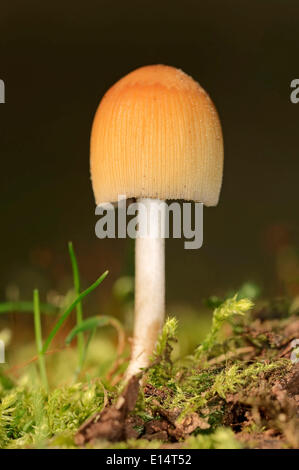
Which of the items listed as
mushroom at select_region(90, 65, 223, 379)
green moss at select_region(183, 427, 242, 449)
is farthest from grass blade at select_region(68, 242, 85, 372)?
green moss at select_region(183, 427, 242, 449)

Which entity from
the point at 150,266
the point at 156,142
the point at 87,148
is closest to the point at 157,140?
the point at 156,142

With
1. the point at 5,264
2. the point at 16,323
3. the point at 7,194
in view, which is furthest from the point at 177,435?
the point at 7,194

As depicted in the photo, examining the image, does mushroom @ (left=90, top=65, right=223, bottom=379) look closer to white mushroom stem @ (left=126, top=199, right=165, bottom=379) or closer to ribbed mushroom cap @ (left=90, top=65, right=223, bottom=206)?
ribbed mushroom cap @ (left=90, top=65, right=223, bottom=206)

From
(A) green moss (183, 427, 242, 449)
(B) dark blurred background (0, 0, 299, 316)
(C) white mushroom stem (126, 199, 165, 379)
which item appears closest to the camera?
(A) green moss (183, 427, 242, 449)

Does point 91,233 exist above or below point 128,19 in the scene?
below

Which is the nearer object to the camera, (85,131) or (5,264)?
(5,264)

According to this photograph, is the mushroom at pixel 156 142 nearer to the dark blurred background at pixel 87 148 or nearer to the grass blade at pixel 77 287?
the grass blade at pixel 77 287
